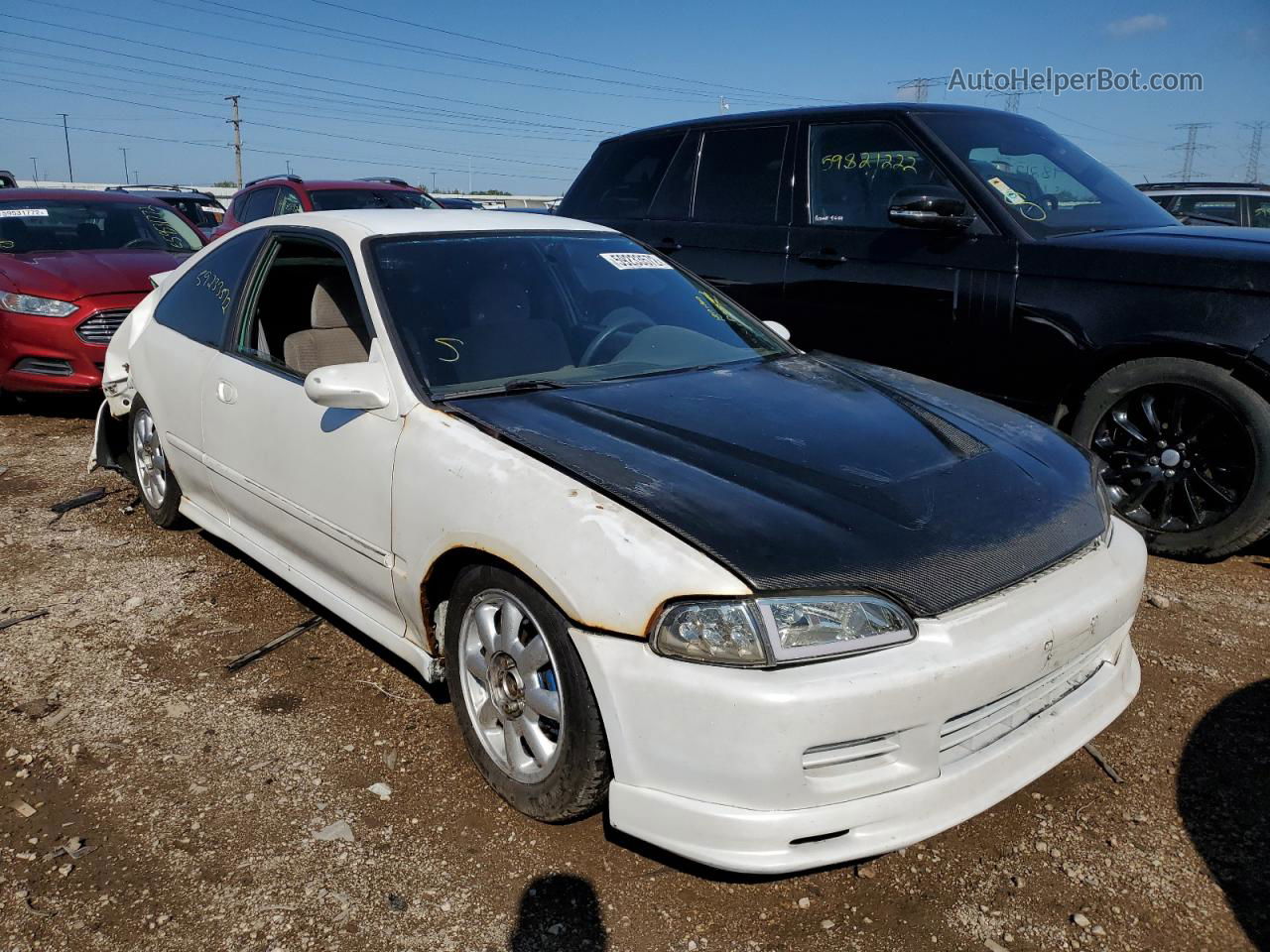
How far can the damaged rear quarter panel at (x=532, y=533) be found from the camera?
2.13m

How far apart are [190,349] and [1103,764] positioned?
11.8ft

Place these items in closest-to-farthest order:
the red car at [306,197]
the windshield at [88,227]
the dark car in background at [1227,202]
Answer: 1. the windshield at [88,227]
2. the dark car in background at [1227,202]
3. the red car at [306,197]

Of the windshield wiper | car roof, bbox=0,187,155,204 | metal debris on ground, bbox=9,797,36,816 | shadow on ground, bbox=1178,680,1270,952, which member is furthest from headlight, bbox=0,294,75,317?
shadow on ground, bbox=1178,680,1270,952

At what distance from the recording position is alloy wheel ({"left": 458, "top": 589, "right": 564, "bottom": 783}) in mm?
2455

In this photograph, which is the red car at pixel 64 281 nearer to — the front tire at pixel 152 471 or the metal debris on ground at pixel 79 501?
the metal debris on ground at pixel 79 501

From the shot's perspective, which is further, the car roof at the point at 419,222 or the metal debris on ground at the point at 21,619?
the metal debris on ground at the point at 21,619

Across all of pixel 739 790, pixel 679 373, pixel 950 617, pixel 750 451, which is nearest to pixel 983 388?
pixel 679 373

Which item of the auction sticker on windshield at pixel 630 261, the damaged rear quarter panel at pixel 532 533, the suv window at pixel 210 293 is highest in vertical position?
the auction sticker on windshield at pixel 630 261

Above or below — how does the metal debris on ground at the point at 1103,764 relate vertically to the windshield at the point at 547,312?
below

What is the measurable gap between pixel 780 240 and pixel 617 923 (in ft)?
12.9

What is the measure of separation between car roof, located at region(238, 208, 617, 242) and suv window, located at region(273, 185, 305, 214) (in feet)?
24.1

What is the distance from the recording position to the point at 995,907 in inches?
90.7

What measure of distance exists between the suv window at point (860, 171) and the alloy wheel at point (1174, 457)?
145cm

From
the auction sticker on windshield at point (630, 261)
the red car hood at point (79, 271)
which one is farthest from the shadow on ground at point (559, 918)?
the red car hood at point (79, 271)
